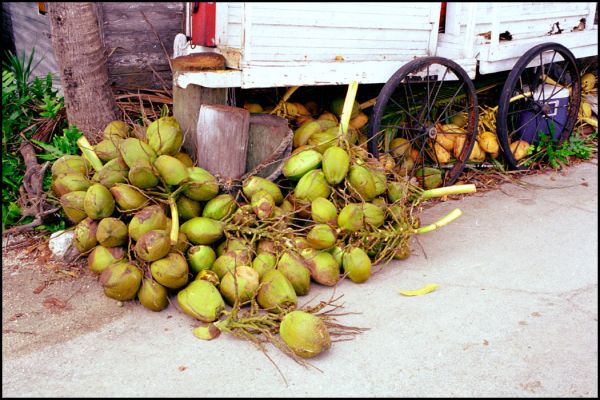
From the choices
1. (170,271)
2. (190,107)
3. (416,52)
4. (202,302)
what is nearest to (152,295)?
(170,271)

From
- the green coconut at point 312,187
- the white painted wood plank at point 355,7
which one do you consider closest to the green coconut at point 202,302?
the green coconut at point 312,187

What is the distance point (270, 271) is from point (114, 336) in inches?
31.7

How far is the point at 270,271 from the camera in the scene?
132 inches

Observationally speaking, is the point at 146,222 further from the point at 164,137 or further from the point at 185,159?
the point at 185,159

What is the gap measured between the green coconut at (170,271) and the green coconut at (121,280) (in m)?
0.09

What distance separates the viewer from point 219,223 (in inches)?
140

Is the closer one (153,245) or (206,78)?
(153,245)

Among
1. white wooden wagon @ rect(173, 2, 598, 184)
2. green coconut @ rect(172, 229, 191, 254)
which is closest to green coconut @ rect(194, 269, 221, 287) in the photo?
green coconut @ rect(172, 229, 191, 254)

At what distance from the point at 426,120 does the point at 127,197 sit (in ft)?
7.69

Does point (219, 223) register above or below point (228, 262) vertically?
above

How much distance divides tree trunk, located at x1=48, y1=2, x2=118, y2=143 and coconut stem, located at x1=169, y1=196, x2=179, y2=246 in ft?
3.40

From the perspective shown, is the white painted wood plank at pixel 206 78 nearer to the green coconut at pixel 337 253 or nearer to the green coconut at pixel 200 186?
the green coconut at pixel 200 186

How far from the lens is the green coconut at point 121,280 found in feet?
10.7

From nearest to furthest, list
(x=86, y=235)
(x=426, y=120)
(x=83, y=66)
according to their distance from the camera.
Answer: (x=86, y=235), (x=83, y=66), (x=426, y=120)
